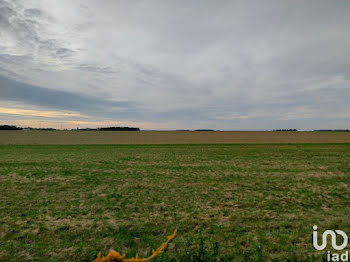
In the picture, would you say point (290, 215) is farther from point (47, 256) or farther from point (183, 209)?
point (47, 256)

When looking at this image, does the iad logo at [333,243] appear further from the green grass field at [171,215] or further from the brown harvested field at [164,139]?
the brown harvested field at [164,139]

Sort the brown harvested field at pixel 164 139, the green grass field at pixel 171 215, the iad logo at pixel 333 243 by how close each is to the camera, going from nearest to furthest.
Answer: the iad logo at pixel 333 243 < the green grass field at pixel 171 215 < the brown harvested field at pixel 164 139

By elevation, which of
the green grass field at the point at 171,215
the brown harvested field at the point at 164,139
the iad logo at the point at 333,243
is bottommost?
the green grass field at the point at 171,215

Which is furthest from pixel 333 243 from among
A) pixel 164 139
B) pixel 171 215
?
pixel 164 139

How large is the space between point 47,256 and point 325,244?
838 cm

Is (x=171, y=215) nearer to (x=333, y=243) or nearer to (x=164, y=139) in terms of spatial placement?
(x=333, y=243)

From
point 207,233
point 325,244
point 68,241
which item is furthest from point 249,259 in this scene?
point 68,241

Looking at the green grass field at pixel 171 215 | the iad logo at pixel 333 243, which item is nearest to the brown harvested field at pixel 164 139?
the green grass field at pixel 171 215

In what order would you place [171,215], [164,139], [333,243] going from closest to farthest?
[333,243] → [171,215] → [164,139]

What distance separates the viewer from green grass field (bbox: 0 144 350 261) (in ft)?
20.8

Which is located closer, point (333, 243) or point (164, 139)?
point (333, 243)

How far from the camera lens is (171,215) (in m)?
9.00

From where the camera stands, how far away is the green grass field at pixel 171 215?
6.33 meters

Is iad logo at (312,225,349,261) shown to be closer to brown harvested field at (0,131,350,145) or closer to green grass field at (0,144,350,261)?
green grass field at (0,144,350,261)
